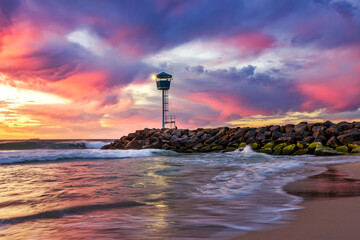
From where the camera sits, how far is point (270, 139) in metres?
18.4

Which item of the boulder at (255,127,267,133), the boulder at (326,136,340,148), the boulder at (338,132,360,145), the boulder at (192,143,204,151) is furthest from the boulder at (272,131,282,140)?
the boulder at (192,143,204,151)

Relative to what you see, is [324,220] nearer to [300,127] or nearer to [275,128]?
[275,128]

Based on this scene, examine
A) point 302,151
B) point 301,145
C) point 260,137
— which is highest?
point 260,137

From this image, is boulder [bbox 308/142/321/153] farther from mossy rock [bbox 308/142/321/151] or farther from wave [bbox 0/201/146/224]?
wave [bbox 0/201/146/224]

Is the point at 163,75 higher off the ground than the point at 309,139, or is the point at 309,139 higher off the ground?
the point at 163,75

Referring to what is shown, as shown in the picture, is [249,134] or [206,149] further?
[206,149]

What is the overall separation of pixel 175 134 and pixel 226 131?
14.5 ft

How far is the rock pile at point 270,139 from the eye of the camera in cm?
1581

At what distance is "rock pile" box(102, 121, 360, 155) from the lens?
51.9ft

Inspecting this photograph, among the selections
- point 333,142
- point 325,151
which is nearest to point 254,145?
point 325,151

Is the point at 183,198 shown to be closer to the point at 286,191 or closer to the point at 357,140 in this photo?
the point at 286,191

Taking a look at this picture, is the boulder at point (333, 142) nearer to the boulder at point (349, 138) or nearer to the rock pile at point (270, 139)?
the rock pile at point (270, 139)

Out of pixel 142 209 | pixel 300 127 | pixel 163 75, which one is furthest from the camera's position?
pixel 163 75

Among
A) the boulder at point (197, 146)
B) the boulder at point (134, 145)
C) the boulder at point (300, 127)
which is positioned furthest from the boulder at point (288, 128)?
the boulder at point (134, 145)
